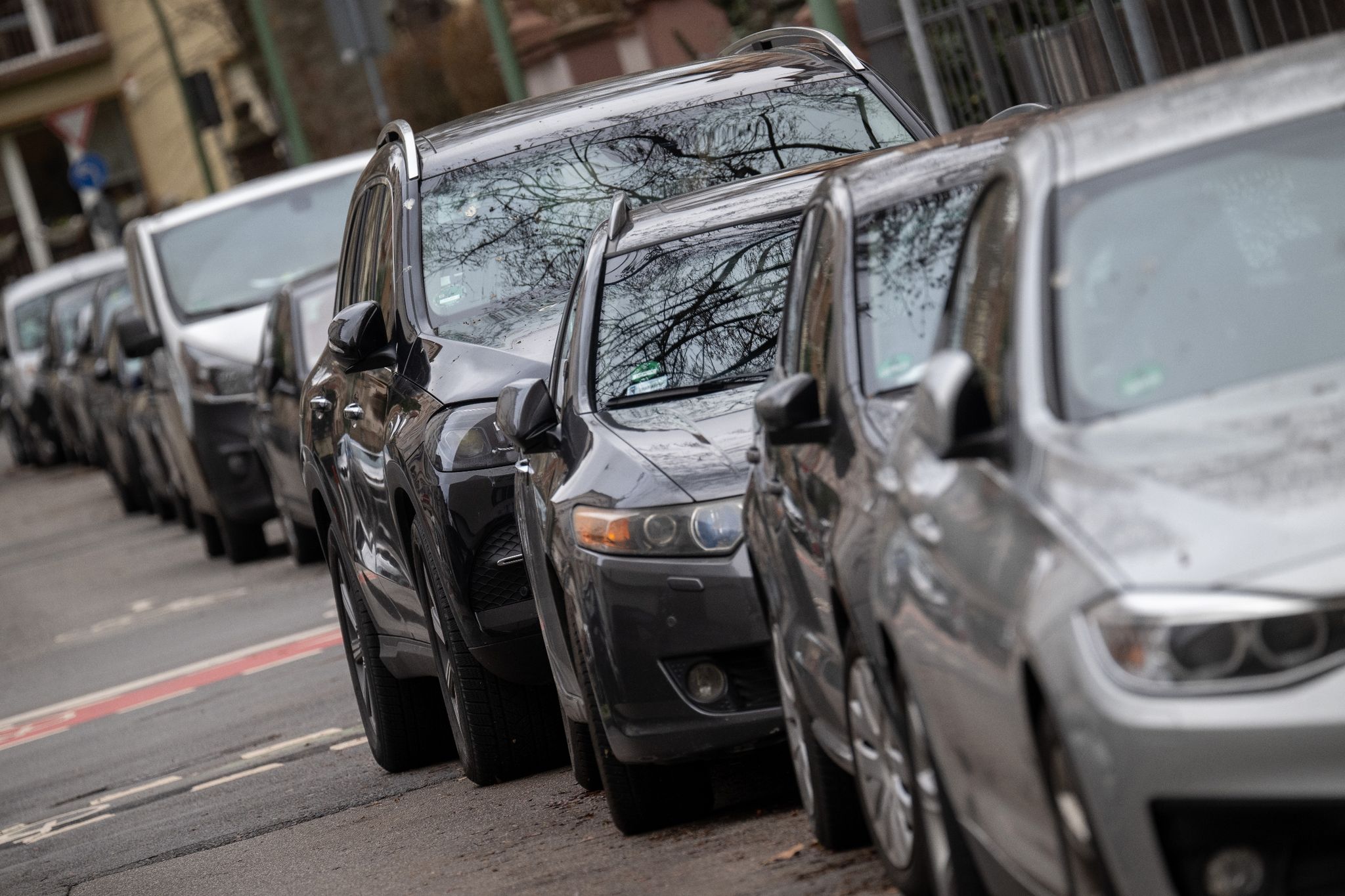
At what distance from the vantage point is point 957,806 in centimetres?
518

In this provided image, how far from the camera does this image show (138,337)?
18.5m

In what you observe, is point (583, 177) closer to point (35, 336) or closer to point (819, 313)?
point (819, 313)

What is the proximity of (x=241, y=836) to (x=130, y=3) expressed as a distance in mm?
58059

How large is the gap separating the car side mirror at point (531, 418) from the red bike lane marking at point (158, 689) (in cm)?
631

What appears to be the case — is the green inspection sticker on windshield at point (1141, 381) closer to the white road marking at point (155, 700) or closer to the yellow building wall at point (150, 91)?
the white road marking at point (155, 700)

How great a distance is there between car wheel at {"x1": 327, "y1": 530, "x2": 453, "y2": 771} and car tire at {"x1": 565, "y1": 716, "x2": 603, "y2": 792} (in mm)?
1617

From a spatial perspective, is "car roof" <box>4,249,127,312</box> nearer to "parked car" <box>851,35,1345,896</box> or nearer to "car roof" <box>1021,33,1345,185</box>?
"car roof" <box>1021,33,1345,185</box>

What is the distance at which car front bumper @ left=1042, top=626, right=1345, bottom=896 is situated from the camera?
3.97m

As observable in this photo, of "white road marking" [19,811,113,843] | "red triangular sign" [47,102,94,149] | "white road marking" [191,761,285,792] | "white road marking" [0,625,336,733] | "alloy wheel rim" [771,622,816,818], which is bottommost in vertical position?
"white road marking" [0,625,336,733]

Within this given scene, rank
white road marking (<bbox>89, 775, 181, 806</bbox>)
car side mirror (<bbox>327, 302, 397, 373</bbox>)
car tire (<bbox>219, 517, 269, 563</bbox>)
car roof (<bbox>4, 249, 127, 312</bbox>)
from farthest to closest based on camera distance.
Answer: car roof (<bbox>4, 249, 127, 312</bbox>) → car tire (<bbox>219, 517, 269, 563</bbox>) → white road marking (<bbox>89, 775, 181, 806</bbox>) → car side mirror (<bbox>327, 302, 397, 373</bbox>)

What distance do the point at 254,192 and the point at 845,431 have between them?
43.4ft

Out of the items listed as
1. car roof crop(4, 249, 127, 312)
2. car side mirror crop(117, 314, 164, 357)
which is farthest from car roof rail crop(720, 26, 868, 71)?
car roof crop(4, 249, 127, 312)

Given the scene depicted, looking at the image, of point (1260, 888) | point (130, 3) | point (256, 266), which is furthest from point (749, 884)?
point (130, 3)

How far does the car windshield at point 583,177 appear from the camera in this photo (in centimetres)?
949
